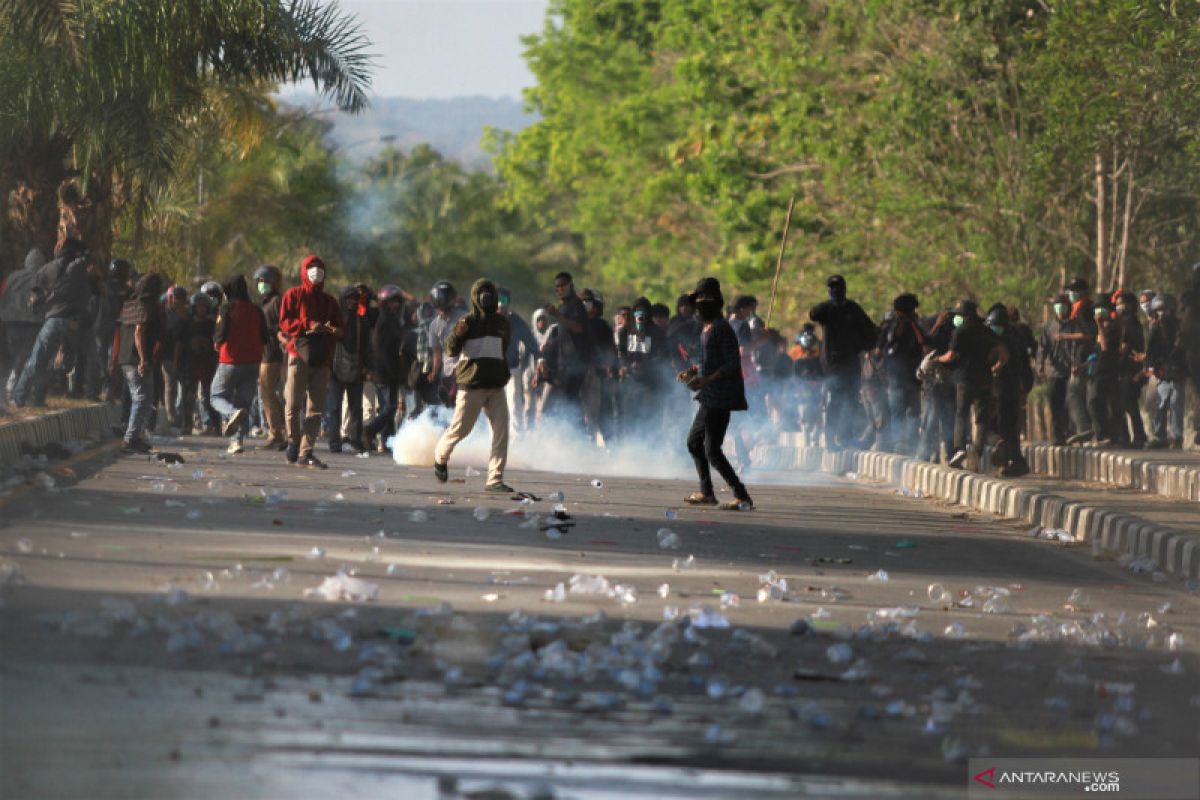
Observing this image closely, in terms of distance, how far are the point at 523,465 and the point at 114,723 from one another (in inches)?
719

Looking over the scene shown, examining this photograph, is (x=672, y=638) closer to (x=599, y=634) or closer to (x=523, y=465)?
(x=599, y=634)

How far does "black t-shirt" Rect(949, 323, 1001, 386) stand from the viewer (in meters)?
22.7

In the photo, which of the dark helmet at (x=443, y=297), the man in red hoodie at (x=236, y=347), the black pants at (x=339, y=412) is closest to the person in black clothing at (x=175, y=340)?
the black pants at (x=339, y=412)

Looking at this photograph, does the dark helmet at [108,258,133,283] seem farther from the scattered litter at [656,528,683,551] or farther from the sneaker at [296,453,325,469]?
the scattered litter at [656,528,683,551]

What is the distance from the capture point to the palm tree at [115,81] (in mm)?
25656

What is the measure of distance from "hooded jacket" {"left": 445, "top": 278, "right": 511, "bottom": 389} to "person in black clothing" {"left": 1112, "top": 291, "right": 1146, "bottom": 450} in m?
9.95

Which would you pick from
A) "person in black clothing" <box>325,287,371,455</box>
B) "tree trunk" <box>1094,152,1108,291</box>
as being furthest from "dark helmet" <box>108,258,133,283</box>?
"tree trunk" <box>1094,152,1108,291</box>

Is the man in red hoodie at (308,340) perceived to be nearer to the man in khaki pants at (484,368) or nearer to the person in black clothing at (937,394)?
the man in khaki pants at (484,368)

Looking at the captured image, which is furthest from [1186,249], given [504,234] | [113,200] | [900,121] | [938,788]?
[504,234]

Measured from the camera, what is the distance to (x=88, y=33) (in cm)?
2541

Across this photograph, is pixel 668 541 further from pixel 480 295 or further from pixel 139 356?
pixel 139 356

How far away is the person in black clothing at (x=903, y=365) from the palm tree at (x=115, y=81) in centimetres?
773

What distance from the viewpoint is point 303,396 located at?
833 inches

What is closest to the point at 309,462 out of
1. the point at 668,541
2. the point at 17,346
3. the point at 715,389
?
the point at 715,389
